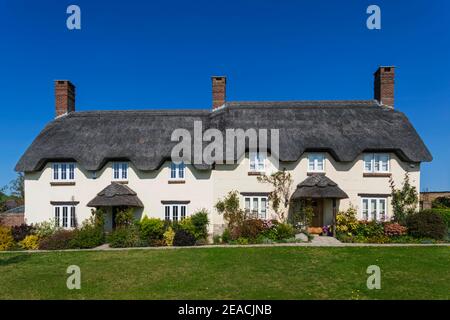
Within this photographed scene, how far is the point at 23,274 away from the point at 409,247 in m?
15.5

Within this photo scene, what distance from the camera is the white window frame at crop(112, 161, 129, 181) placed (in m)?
18.1

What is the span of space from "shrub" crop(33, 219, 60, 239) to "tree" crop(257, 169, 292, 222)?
486 inches

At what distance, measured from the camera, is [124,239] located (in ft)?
49.6

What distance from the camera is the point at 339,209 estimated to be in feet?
57.9

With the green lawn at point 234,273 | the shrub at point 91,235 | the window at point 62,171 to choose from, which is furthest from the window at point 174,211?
the window at point 62,171

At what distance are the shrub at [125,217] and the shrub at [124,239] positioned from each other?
2.96ft

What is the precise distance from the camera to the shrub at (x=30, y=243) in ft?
50.5

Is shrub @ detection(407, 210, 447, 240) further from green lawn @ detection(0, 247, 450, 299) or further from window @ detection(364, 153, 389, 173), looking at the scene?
window @ detection(364, 153, 389, 173)

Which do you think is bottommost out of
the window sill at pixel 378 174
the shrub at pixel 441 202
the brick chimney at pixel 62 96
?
the shrub at pixel 441 202

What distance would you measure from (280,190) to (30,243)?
Result: 45.8 ft

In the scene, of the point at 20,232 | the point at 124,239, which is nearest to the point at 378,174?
the point at 124,239

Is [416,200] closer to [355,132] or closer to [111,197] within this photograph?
[355,132]

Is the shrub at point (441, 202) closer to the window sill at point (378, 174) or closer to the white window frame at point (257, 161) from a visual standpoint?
the window sill at point (378, 174)

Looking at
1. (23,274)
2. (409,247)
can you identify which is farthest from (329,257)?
(23,274)
